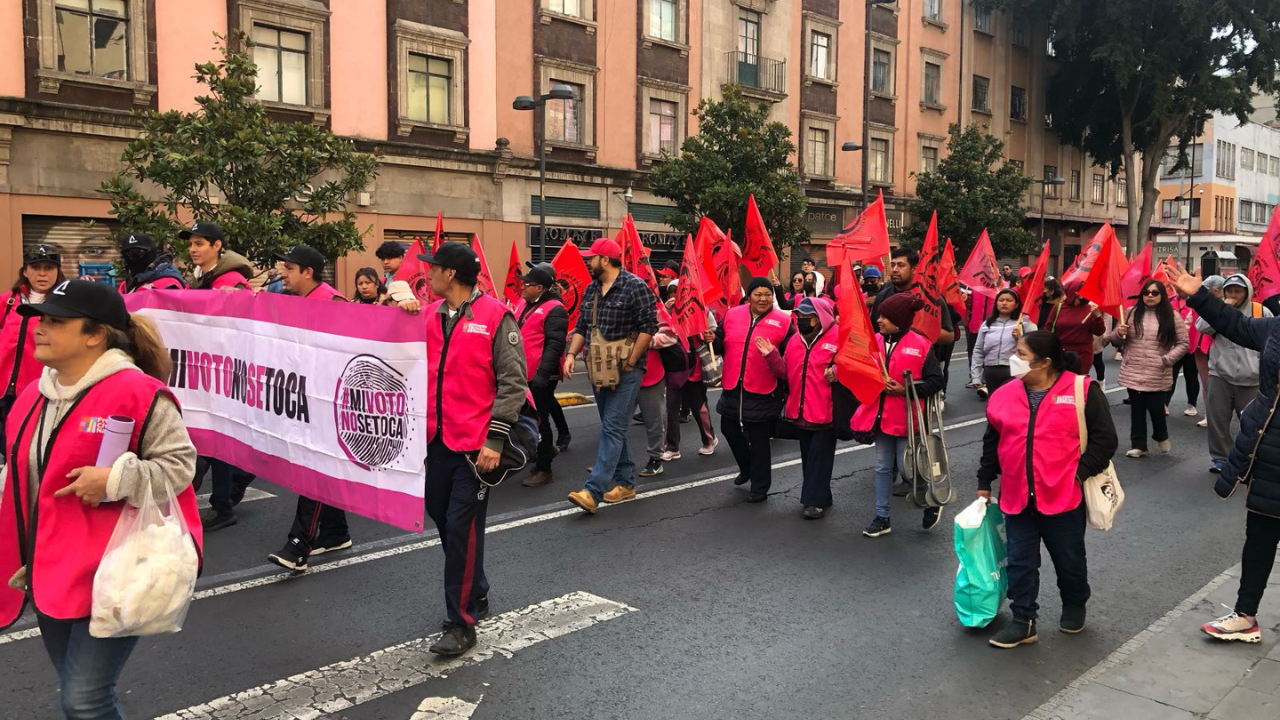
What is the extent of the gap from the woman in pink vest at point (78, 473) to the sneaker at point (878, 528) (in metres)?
5.02

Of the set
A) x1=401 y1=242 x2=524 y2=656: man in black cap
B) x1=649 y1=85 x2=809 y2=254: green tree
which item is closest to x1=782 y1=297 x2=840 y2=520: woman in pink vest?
x1=401 y1=242 x2=524 y2=656: man in black cap

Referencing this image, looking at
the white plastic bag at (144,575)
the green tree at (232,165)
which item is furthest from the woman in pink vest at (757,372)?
the green tree at (232,165)

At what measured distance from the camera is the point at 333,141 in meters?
15.5

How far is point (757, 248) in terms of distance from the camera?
12984 millimetres

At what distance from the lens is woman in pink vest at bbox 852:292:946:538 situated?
23.1 ft

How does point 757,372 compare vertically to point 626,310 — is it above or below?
below

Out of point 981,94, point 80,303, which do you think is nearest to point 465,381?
point 80,303

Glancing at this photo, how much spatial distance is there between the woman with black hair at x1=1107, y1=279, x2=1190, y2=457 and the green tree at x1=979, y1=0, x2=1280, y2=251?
34.4 m

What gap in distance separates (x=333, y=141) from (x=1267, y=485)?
537 inches

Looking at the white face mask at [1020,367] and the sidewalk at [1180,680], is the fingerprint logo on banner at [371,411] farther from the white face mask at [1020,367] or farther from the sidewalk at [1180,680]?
the sidewalk at [1180,680]

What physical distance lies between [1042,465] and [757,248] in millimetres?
8202

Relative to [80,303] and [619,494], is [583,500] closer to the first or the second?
[619,494]

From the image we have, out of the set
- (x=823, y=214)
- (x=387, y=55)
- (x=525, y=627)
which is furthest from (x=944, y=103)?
(x=525, y=627)

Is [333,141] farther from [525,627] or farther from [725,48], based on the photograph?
[725,48]
